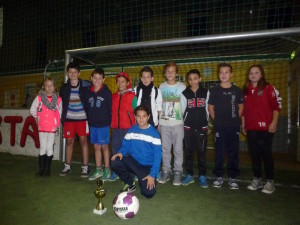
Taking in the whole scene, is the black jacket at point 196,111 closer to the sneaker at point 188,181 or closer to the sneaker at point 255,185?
the sneaker at point 188,181

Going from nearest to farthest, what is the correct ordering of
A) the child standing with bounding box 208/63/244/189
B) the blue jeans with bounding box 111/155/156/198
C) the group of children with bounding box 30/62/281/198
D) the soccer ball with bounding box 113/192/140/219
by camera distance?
the soccer ball with bounding box 113/192/140/219 → the blue jeans with bounding box 111/155/156/198 → the group of children with bounding box 30/62/281/198 → the child standing with bounding box 208/63/244/189

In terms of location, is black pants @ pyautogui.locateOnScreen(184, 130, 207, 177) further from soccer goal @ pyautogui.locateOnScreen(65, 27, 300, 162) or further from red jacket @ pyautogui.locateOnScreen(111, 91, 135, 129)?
soccer goal @ pyautogui.locateOnScreen(65, 27, 300, 162)

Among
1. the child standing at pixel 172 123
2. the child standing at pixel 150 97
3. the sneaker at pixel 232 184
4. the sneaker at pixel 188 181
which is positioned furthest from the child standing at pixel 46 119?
the sneaker at pixel 232 184

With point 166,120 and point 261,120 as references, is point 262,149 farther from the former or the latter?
point 166,120

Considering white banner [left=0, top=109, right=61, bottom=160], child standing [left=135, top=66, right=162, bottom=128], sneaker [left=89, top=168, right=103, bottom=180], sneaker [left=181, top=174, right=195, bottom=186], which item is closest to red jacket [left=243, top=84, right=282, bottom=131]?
sneaker [left=181, top=174, right=195, bottom=186]

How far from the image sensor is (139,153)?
285cm

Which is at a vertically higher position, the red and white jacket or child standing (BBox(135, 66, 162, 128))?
child standing (BBox(135, 66, 162, 128))

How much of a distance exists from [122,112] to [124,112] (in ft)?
0.10

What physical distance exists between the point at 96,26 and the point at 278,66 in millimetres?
8495

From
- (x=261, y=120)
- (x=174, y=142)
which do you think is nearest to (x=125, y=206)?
(x=174, y=142)

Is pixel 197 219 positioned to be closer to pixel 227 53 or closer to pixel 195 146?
pixel 195 146

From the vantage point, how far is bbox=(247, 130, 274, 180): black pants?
3029 mm

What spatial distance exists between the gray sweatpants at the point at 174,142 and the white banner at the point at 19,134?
8.03ft

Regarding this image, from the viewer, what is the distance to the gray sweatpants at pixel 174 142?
333 centimetres
